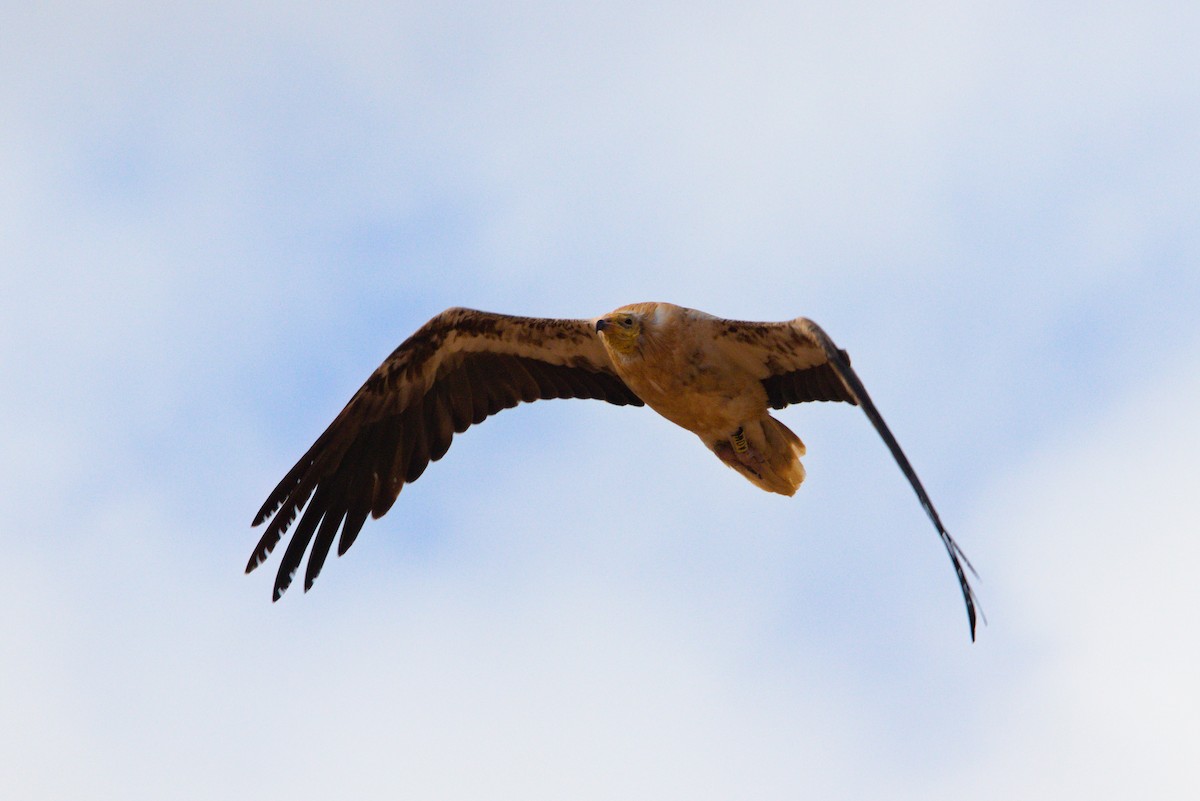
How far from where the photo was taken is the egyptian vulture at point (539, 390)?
1160 cm

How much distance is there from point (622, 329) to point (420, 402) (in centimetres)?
251

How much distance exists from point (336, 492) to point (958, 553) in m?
6.07

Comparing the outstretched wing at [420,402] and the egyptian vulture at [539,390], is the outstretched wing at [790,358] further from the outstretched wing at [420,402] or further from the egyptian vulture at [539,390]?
the outstretched wing at [420,402]

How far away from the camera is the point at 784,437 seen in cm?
1212

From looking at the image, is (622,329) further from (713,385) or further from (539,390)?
(539,390)

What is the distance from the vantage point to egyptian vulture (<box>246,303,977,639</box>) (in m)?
11.6

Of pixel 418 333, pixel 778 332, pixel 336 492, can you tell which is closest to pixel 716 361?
pixel 778 332

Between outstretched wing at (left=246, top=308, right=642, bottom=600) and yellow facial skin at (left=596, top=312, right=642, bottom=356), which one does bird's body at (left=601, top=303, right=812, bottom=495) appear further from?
outstretched wing at (left=246, top=308, right=642, bottom=600)

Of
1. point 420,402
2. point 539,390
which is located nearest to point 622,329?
point 539,390

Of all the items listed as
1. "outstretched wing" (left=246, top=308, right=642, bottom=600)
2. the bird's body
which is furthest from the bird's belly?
"outstretched wing" (left=246, top=308, right=642, bottom=600)

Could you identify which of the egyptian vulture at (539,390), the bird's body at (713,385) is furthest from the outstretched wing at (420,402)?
the bird's body at (713,385)

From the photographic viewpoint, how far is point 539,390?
13.2m

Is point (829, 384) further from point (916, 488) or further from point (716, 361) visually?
point (916, 488)

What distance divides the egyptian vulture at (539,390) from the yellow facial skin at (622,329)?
0.4 inches
